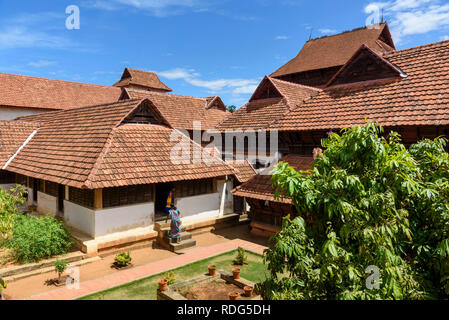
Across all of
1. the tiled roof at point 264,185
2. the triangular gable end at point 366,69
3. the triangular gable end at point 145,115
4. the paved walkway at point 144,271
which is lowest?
the paved walkway at point 144,271

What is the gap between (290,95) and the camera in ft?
56.1

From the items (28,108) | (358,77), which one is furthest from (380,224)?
(28,108)

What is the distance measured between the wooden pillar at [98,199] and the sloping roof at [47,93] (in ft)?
78.6

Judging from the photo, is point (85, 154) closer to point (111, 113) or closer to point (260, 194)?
point (111, 113)

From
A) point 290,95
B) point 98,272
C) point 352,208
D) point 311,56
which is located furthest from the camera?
point 311,56

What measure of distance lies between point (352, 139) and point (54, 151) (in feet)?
42.0

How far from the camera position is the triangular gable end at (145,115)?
42.4 ft

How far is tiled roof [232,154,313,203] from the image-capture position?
1115cm

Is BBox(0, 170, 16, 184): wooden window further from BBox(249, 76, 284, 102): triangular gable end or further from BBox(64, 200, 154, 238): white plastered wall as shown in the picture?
BBox(249, 76, 284, 102): triangular gable end

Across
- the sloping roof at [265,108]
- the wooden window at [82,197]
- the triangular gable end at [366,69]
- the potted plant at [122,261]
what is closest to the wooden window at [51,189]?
the wooden window at [82,197]

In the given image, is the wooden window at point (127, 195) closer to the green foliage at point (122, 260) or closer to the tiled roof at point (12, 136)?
the green foliage at point (122, 260)

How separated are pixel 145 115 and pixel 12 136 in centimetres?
803

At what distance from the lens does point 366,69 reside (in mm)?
11695

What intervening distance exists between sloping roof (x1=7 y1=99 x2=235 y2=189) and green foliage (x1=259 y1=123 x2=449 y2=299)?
7.28 m
